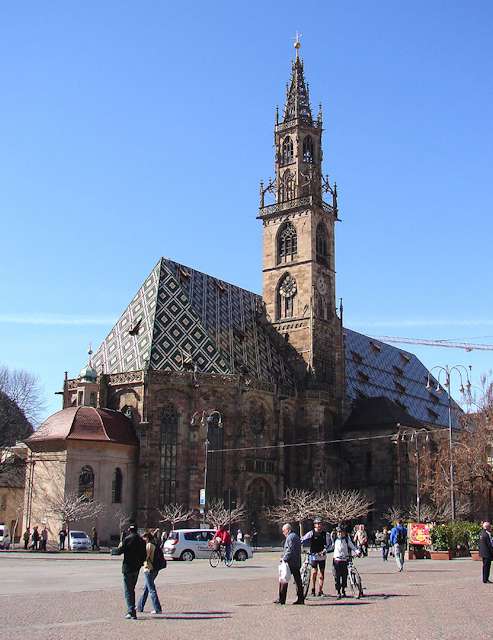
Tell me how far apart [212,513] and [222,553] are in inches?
860

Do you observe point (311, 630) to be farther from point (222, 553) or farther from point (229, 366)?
point (229, 366)

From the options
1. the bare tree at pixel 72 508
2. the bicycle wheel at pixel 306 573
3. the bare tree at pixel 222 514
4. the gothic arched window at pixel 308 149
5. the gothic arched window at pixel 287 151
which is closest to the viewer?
the bicycle wheel at pixel 306 573

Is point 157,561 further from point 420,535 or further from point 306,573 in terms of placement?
point 420,535

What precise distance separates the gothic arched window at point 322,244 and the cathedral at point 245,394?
16cm

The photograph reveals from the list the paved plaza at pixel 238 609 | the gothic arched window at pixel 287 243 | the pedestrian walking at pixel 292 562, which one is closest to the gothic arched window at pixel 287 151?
the gothic arched window at pixel 287 243

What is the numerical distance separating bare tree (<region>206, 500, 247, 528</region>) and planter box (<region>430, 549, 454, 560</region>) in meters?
18.8

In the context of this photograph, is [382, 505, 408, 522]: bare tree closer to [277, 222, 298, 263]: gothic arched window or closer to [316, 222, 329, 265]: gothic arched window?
[316, 222, 329, 265]: gothic arched window

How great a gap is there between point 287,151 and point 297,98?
578 centimetres

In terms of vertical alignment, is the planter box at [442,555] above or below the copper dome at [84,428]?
below

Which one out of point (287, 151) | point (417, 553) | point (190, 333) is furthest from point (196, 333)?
point (417, 553)

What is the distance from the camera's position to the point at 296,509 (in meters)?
60.2

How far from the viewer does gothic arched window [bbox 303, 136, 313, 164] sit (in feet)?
246

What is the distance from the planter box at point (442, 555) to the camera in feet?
119

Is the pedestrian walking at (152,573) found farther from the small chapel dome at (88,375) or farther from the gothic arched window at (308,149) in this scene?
the gothic arched window at (308,149)
